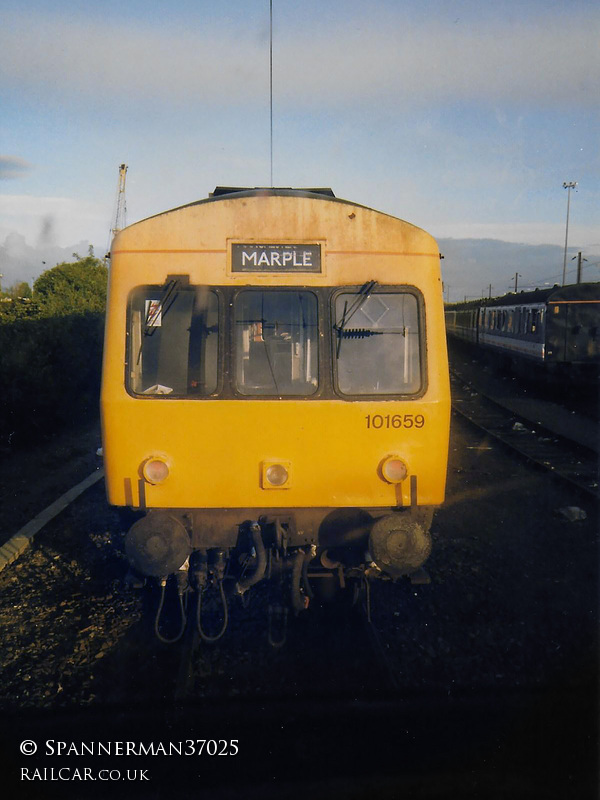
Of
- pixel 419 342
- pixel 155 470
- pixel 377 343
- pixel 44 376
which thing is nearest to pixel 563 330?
pixel 44 376

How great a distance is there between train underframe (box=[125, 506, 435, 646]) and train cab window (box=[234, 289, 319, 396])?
3.03 ft

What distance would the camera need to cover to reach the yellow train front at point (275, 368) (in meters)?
5.04

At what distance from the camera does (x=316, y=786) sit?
3670 millimetres

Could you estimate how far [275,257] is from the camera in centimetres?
508

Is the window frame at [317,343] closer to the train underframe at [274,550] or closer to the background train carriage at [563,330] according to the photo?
the train underframe at [274,550]

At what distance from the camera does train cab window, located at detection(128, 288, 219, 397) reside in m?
5.09

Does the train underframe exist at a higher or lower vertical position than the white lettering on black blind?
lower

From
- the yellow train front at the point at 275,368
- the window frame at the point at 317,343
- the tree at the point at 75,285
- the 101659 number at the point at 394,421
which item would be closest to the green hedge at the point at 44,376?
the tree at the point at 75,285

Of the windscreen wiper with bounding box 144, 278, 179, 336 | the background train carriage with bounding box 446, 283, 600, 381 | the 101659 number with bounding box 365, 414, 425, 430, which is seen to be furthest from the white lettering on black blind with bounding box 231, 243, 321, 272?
the background train carriage with bounding box 446, 283, 600, 381

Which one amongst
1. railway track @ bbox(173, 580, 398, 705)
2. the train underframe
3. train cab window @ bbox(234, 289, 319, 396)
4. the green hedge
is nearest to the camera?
railway track @ bbox(173, 580, 398, 705)

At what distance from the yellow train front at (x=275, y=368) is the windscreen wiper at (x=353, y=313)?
0.03ft

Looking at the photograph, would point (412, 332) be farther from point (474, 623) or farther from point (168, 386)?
point (474, 623)

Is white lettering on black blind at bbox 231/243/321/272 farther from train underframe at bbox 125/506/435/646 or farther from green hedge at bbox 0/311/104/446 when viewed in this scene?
green hedge at bbox 0/311/104/446

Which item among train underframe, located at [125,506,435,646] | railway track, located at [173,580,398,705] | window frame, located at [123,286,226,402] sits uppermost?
window frame, located at [123,286,226,402]
